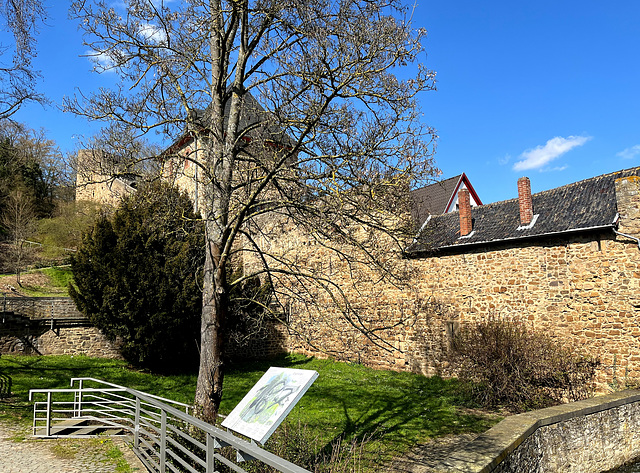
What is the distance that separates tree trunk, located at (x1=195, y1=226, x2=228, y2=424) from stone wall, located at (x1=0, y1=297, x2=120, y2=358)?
31.0ft

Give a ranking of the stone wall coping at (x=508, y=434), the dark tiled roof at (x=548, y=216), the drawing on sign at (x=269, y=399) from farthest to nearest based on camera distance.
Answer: the dark tiled roof at (x=548, y=216) → the stone wall coping at (x=508, y=434) → the drawing on sign at (x=269, y=399)

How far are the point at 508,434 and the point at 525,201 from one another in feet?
23.6

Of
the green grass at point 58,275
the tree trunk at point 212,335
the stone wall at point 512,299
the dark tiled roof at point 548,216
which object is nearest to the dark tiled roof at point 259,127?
the tree trunk at point 212,335

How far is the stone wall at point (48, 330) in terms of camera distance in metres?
13.5

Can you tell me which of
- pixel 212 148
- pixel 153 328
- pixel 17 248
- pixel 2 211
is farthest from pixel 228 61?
pixel 2 211

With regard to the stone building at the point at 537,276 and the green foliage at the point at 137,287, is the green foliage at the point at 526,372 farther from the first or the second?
the green foliage at the point at 137,287

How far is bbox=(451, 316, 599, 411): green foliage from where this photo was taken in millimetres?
9812

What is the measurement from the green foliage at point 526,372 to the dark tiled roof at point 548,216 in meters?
2.52

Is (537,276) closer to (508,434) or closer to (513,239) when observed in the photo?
(513,239)

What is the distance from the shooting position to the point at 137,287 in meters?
12.8

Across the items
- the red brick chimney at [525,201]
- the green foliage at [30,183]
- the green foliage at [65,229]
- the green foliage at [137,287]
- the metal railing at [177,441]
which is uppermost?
the green foliage at [30,183]

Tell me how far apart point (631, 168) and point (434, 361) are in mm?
6870

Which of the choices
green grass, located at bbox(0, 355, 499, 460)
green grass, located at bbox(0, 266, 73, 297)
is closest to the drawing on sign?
green grass, located at bbox(0, 355, 499, 460)

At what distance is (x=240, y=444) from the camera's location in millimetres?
2812
